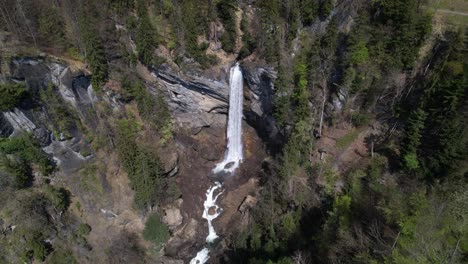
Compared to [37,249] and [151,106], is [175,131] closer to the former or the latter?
[151,106]

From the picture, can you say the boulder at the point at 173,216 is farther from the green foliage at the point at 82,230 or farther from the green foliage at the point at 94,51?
the green foliage at the point at 94,51

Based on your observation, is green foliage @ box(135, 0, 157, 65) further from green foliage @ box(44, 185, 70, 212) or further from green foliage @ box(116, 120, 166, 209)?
green foliage @ box(44, 185, 70, 212)

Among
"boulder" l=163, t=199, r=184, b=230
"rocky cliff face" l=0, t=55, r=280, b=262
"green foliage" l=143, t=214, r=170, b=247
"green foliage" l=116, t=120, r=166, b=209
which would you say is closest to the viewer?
"green foliage" l=116, t=120, r=166, b=209

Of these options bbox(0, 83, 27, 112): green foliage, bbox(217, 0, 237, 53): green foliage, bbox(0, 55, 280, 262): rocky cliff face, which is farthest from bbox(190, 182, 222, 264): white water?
bbox(0, 83, 27, 112): green foliage

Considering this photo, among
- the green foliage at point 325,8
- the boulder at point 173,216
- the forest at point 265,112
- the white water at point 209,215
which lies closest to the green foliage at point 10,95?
the forest at point 265,112

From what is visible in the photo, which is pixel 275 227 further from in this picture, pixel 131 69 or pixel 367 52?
pixel 131 69

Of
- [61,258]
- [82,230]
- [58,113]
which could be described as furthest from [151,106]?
[61,258]
